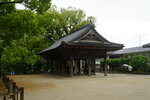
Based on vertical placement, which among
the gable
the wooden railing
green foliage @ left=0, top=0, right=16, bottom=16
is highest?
green foliage @ left=0, top=0, right=16, bottom=16

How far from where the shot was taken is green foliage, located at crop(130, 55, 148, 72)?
23.1 meters

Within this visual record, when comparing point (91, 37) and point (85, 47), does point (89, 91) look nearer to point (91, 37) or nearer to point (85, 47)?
point (85, 47)

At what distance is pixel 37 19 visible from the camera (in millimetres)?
10305

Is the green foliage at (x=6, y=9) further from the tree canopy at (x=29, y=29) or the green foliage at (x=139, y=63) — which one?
the green foliage at (x=139, y=63)

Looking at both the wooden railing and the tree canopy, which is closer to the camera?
the wooden railing

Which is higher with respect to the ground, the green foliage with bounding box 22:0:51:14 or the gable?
the green foliage with bounding box 22:0:51:14

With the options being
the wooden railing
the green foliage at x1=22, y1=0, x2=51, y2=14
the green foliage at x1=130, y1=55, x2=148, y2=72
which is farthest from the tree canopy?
the green foliage at x1=130, y1=55, x2=148, y2=72

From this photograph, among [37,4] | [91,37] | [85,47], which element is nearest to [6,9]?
[37,4]

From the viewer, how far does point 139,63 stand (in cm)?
2361

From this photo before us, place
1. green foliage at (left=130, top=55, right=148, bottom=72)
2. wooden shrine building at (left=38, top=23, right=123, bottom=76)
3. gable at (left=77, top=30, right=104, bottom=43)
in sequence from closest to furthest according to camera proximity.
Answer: wooden shrine building at (left=38, top=23, right=123, bottom=76) → gable at (left=77, top=30, right=104, bottom=43) → green foliage at (left=130, top=55, right=148, bottom=72)

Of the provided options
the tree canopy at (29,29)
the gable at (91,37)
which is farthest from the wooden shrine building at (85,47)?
the tree canopy at (29,29)

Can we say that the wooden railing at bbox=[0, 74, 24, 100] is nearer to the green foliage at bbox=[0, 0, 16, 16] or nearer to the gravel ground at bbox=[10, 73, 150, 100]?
the gravel ground at bbox=[10, 73, 150, 100]

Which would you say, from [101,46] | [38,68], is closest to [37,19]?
[101,46]

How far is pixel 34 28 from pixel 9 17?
1494mm
